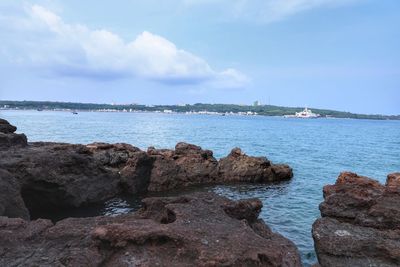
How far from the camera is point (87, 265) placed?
6.34 m

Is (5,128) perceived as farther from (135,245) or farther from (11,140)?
(135,245)

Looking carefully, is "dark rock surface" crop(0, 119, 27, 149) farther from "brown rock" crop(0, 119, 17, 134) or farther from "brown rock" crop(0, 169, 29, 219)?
"brown rock" crop(0, 169, 29, 219)

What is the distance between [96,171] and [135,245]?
17589 millimetres

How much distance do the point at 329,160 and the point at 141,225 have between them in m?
54.4

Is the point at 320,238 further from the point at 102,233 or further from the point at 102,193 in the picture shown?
the point at 102,193

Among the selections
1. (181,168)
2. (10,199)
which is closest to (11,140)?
(10,199)

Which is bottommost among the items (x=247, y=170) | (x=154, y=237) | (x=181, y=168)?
(x=247, y=170)

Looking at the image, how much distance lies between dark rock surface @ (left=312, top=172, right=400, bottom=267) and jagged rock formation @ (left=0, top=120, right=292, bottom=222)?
8816 mm

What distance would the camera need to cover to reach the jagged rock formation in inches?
737

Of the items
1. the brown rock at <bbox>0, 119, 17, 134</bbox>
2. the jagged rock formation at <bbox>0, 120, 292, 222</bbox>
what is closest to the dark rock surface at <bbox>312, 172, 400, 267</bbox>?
the jagged rock formation at <bbox>0, 120, 292, 222</bbox>

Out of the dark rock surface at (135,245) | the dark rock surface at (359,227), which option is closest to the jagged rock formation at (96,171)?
the dark rock surface at (135,245)

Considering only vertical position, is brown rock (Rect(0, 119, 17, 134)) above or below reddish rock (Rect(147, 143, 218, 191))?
above

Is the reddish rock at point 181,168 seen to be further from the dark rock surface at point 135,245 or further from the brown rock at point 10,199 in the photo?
the dark rock surface at point 135,245

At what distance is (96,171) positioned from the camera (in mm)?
23703
